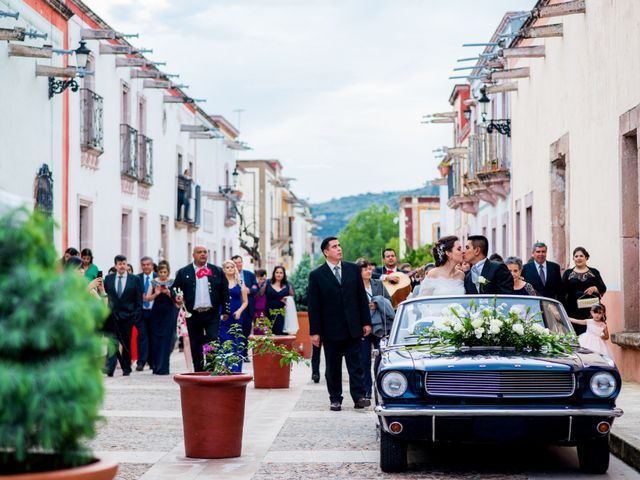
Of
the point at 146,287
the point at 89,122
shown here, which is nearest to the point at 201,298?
the point at 146,287

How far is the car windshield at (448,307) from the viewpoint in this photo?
10266mm

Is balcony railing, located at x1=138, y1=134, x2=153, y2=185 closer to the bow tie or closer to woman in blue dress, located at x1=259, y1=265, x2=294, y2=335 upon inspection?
woman in blue dress, located at x1=259, y1=265, x2=294, y2=335

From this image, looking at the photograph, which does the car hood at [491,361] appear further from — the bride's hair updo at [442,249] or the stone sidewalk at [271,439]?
the bride's hair updo at [442,249]

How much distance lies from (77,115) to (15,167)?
454 centimetres

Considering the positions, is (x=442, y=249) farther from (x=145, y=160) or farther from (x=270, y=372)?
(x=145, y=160)

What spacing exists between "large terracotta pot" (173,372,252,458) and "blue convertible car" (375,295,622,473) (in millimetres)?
1298

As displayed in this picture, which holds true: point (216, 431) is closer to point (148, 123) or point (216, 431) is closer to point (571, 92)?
point (571, 92)

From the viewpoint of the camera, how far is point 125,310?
1952 cm

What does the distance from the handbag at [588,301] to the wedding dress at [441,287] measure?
12.9ft

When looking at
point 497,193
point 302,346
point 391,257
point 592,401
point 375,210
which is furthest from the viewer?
point 375,210

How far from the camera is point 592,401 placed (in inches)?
350

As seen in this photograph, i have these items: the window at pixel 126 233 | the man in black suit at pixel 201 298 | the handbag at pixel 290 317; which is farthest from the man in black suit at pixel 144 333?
the window at pixel 126 233

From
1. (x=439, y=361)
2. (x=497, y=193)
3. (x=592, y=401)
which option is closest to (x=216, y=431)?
(x=439, y=361)

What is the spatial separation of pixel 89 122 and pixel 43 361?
2235 cm
